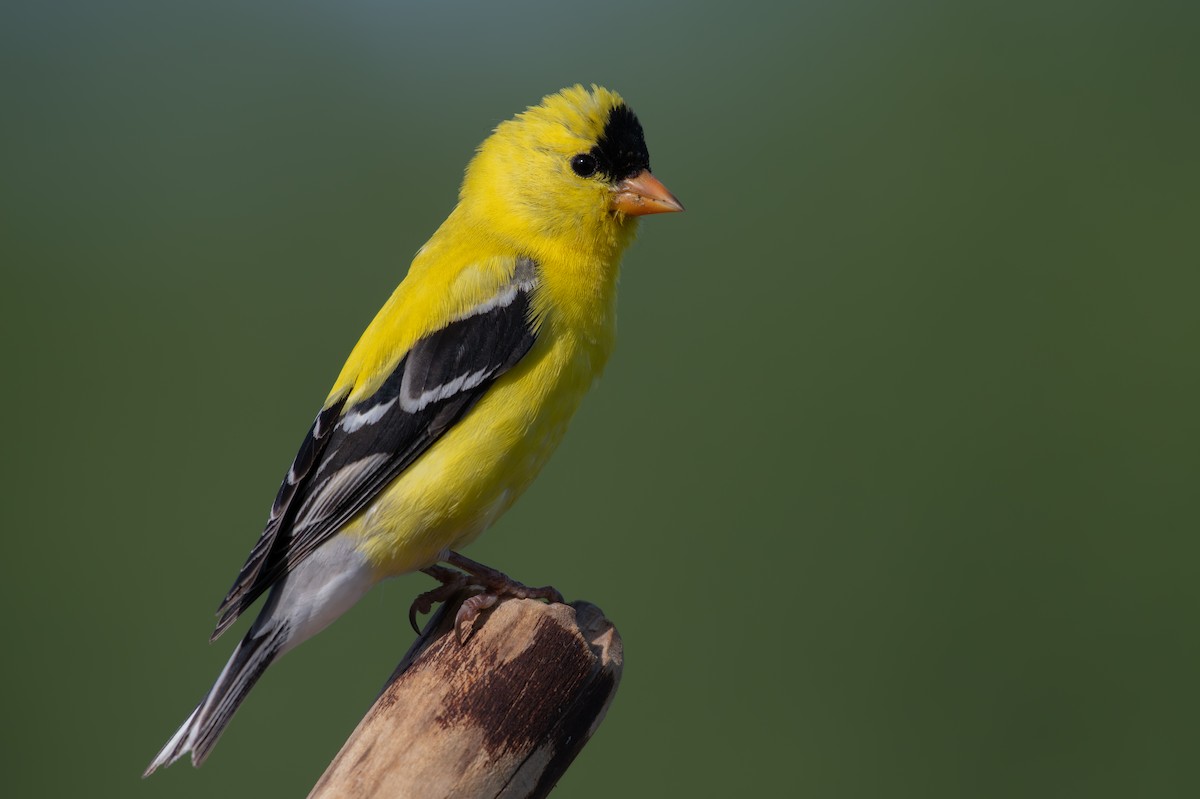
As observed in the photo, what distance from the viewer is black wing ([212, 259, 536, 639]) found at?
276cm

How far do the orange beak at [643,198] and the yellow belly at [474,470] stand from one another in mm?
594

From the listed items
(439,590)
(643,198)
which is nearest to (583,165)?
(643,198)

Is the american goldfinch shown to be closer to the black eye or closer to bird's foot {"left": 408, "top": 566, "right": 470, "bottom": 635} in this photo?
bird's foot {"left": 408, "top": 566, "right": 470, "bottom": 635}

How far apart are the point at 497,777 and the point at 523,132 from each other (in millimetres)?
2050

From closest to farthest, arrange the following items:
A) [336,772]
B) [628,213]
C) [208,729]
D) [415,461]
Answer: [336,772] → [208,729] → [415,461] → [628,213]

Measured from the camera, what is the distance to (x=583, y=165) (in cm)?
333

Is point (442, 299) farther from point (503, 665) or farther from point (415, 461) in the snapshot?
point (503, 665)

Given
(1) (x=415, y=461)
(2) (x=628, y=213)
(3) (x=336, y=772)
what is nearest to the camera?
(3) (x=336, y=772)

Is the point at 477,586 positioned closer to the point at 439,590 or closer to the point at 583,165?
the point at 439,590

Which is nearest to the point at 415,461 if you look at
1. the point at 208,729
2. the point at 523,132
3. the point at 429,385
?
the point at 429,385

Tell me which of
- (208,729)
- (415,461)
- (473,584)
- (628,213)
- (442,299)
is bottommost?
(208,729)

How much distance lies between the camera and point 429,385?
283 cm

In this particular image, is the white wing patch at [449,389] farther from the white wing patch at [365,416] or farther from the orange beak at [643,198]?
the orange beak at [643,198]

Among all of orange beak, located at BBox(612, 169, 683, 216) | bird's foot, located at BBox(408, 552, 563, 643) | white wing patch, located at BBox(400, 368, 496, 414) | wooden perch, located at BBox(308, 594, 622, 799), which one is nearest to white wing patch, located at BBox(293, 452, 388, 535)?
white wing patch, located at BBox(400, 368, 496, 414)
